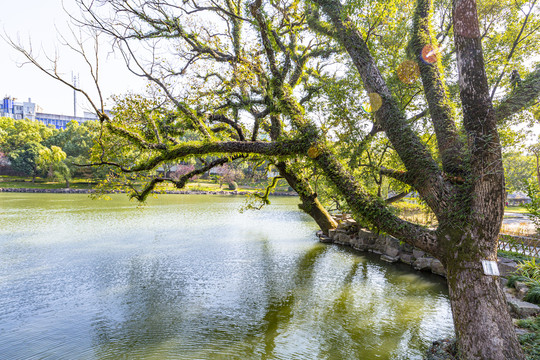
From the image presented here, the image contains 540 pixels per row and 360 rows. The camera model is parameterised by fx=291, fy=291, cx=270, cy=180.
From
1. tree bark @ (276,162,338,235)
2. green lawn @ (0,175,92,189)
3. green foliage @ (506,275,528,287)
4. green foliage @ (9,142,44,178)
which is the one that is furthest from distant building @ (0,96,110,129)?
green foliage @ (506,275,528,287)

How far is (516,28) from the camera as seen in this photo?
8477 millimetres

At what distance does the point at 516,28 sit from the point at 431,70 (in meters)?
6.46

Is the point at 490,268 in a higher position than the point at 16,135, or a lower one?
lower

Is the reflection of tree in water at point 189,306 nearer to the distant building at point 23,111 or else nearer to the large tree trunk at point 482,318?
the large tree trunk at point 482,318

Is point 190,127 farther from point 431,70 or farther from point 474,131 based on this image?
point 474,131

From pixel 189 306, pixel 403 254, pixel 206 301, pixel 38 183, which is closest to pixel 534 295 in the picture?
pixel 403 254

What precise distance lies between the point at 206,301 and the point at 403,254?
727cm

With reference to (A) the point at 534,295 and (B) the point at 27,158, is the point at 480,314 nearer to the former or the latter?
(A) the point at 534,295

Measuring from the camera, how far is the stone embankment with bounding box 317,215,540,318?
5.53 metres

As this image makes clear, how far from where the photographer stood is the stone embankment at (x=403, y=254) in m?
5.53

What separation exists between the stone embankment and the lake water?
450mm

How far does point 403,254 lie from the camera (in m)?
10.5

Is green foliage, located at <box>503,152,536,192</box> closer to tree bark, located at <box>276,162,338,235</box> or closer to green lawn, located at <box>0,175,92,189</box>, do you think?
tree bark, located at <box>276,162,338,235</box>

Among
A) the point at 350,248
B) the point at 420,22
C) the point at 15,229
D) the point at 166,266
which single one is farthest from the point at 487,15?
the point at 15,229
